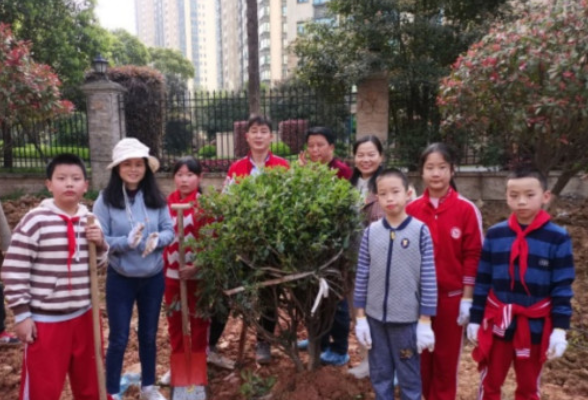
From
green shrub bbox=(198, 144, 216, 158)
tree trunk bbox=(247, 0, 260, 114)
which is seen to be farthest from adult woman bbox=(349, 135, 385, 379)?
green shrub bbox=(198, 144, 216, 158)

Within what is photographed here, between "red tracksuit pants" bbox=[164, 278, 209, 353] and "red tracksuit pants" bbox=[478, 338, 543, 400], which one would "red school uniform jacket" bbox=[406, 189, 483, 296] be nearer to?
"red tracksuit pants" bbox=[478, 338, 543, 400]

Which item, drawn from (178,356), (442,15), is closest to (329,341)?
(178,356)

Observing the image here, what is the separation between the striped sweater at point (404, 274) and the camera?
2.53 metres

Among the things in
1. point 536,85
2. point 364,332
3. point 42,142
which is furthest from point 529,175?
point 42,142

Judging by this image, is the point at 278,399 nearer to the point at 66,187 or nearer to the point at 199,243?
the point at 199,243

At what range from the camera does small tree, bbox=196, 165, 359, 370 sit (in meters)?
2.77

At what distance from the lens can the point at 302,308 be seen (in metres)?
3.02

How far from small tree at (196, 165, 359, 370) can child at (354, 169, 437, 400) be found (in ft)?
0.88

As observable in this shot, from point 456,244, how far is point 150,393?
216cm

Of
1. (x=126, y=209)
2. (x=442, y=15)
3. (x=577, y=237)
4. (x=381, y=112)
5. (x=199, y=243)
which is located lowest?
(x=577, y=237)

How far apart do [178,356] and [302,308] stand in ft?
3.21

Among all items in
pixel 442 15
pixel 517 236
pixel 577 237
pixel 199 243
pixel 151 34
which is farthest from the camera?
pixel 151 34

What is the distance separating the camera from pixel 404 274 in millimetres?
2531

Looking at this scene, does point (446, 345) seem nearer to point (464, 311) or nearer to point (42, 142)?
point (464, 311)
